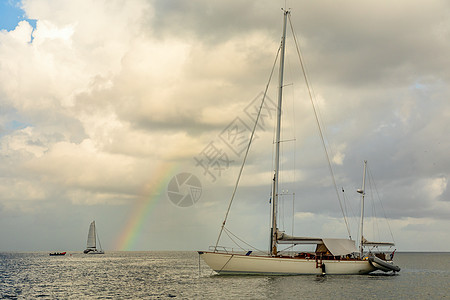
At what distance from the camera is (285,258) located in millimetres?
58094

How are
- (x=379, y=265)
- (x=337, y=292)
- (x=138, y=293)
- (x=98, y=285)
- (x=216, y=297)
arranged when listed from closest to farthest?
(x=216, y=297) → (x=337, y=292) → (x=138, y=293) → (x=98, y=285) → (x=379, y=265)

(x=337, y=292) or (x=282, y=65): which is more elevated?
(x=282, y=65)

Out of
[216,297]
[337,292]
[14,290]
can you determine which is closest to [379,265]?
[337,292]

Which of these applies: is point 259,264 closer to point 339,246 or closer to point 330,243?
point 330,243

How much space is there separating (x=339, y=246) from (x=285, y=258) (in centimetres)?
1108

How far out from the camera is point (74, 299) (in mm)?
50406

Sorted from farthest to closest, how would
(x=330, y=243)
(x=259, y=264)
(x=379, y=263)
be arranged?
(x=379, y=263) < (x=330, y=243) < (x=259, y=264)

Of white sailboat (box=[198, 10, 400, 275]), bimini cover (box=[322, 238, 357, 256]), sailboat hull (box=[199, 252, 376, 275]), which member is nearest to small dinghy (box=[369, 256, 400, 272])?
white sailboat (box=[198, 10, 400, 275])

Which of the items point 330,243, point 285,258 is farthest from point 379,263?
point 285,258

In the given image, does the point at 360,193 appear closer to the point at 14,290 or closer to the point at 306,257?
the point at 306,257

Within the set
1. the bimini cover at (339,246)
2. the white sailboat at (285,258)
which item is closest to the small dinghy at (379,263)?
the white sailboat at (285,258)

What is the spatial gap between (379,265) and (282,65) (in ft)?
109

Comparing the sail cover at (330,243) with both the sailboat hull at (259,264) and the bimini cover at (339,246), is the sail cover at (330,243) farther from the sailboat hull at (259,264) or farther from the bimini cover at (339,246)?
the sailboat hull at (259,264)

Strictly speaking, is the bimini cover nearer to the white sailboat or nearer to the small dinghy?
the white sailboat
